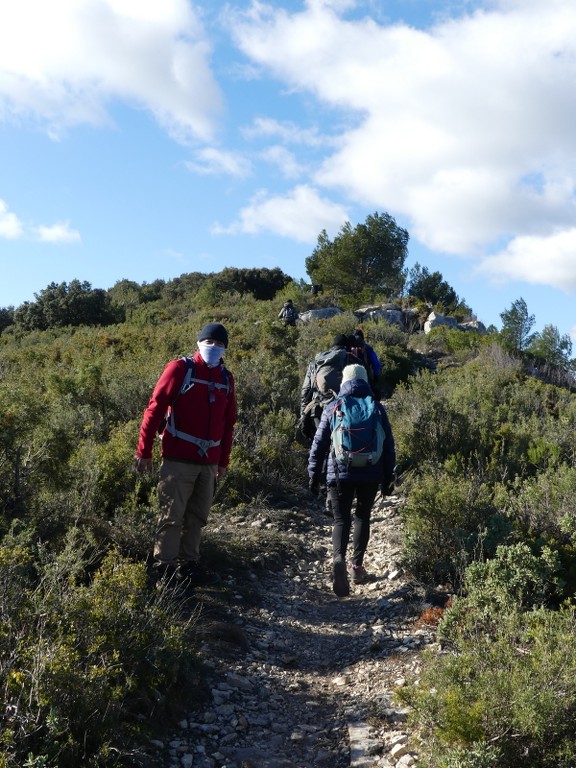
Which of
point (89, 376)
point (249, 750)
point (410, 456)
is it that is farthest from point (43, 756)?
point (89, 376)

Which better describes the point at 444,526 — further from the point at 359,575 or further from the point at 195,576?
the point at 195,576

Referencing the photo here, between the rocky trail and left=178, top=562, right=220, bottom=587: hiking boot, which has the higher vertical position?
left=178, top=562, right=220, bottom=587: hiking boot

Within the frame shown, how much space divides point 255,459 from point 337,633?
3.07 metres

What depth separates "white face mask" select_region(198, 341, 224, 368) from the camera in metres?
4.48

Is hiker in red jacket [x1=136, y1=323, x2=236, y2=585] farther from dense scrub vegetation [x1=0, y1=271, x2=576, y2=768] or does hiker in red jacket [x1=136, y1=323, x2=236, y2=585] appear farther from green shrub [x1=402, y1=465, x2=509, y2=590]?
green shrub [x1=402, y1=465, x2=509, y2=590]

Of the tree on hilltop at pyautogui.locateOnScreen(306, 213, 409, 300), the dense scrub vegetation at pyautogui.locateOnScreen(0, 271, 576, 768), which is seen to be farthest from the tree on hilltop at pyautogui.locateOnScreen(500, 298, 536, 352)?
the dense scrub vegetation at pyautogui.locateOnScreen(0, 271, 576, 768)

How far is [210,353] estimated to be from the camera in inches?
177

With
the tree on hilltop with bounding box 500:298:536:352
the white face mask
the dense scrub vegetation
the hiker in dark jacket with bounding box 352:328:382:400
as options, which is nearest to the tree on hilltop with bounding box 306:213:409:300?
the tree on hilltop with bounding box 500:298:536:352

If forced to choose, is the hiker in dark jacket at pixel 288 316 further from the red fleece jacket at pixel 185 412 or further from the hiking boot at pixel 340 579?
the red fleece jacket at pixel 185 412

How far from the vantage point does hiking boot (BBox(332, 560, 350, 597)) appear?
16.1 ft

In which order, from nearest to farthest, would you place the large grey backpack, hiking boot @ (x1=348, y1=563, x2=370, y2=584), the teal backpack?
the teal backpack
hiking boot @ (x1=348, y1=563, x2=370, y2=584)
the large grey backpack

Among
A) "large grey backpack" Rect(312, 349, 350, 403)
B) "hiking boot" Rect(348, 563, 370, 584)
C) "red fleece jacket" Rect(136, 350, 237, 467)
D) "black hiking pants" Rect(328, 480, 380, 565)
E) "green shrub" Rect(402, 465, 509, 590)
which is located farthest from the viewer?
"large grey backpack" Rect(312, 349, 350, 403)

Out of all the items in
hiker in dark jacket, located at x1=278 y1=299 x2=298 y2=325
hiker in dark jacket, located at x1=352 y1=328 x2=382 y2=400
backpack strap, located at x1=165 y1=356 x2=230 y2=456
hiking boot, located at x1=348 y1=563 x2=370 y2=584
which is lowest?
hiking boot, located at x1=348 y1=563 x2=370 y2=584

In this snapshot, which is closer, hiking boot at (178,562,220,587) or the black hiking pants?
hiking boot at (178,562,220,587)
